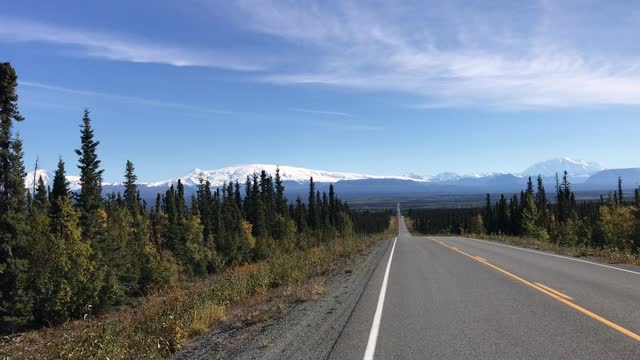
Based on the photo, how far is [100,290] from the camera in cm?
4106

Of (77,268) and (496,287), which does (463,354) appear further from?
(77,268)

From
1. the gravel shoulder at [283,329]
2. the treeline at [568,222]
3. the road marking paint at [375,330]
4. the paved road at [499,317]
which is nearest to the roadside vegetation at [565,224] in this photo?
the treeline at [568,222]

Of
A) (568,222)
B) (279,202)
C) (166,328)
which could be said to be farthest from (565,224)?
(166,328)

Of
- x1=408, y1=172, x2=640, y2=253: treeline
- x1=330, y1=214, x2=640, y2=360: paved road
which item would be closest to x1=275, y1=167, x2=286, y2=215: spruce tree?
x1=408, y1=172, x2=640, y2=253: treeline

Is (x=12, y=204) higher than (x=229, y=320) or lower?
higher

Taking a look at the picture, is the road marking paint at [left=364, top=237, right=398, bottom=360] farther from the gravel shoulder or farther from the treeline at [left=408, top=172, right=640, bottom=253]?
the treeline at [left=408, top=172, right=640, bottom=253]

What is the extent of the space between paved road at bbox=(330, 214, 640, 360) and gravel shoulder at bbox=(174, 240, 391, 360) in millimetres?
361

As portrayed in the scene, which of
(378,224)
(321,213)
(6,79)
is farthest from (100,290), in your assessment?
(378,224)

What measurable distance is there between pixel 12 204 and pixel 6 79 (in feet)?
31.5

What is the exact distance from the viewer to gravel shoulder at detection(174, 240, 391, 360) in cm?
716

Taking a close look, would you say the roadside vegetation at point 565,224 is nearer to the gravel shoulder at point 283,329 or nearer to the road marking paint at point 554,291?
the road marking paint at point 554,291

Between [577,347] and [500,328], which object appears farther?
[500,328]

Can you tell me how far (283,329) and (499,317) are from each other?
3894mm

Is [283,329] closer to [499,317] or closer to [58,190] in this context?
[499,317]
